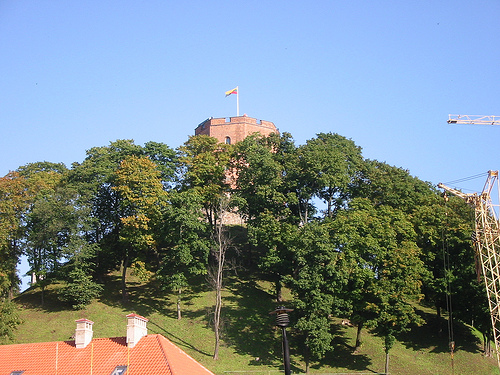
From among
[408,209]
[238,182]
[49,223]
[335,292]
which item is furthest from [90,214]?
[408,209]

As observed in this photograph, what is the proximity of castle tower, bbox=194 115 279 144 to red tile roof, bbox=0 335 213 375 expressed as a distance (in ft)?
165

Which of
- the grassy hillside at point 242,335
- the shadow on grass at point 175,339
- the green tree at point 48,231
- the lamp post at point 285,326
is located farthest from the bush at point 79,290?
the lamp post at point 285,326

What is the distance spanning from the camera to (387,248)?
5272 centimetres

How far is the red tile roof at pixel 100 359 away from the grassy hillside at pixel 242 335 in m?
11.4

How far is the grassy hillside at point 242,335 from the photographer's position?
161 ft

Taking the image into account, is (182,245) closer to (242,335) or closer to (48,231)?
(242,335)

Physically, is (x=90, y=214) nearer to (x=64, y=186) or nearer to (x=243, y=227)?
(x=64, y=186)

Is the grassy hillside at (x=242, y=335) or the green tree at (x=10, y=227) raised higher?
the green tree at (x=10, y=227)

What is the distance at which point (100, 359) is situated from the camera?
115 feet

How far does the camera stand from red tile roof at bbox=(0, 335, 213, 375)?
110 feet

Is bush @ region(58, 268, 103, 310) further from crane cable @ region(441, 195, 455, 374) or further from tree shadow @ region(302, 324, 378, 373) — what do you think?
crane cable @ region(441, 195, 455, 374)

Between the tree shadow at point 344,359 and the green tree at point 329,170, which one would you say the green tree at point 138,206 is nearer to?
the green tree at point 329,170

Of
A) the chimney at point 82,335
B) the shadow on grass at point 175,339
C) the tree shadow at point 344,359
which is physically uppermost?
the chimney at point 82,335

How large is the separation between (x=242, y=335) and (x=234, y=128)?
38.6 meters
